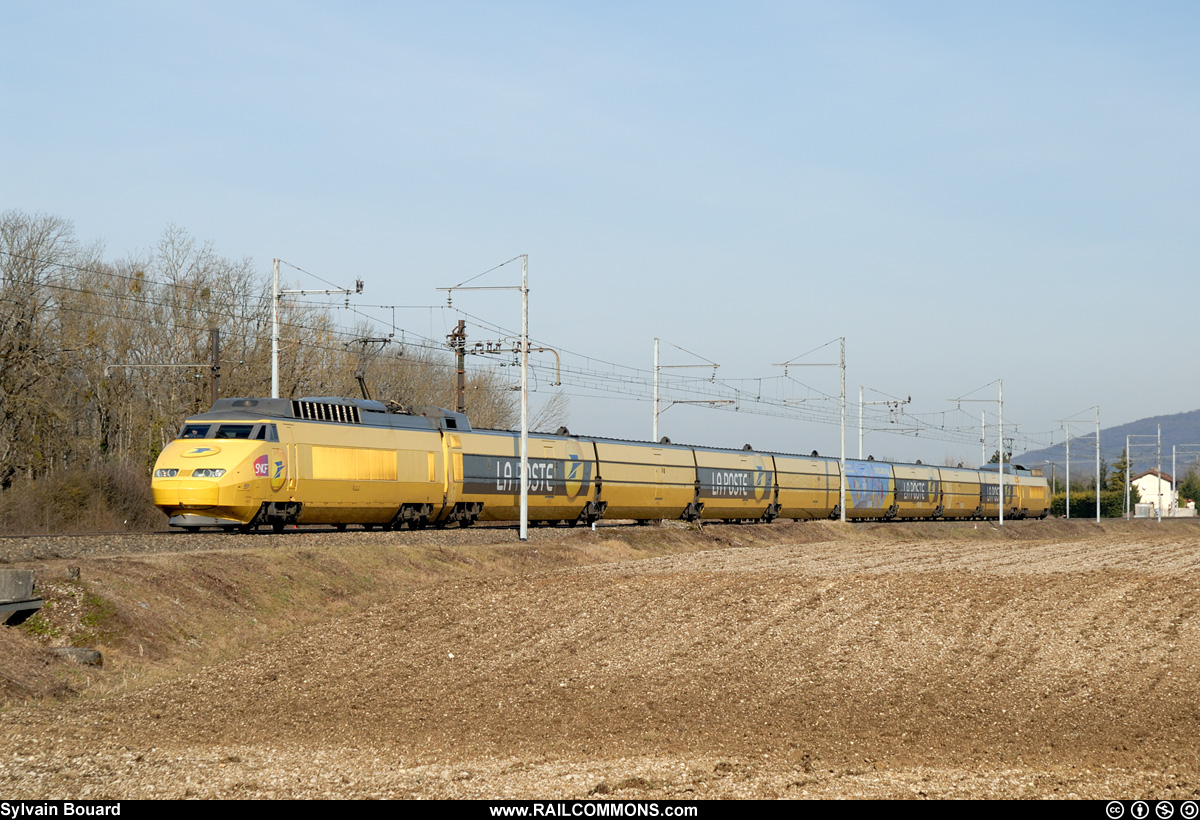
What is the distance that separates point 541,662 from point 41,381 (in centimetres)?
4890

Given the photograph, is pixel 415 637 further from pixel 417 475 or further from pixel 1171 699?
pixel 417 475

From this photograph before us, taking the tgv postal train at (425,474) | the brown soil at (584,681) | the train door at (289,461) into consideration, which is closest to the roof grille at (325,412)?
the tgv postal train at (425,474)

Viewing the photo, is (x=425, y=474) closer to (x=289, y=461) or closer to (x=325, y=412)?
(x=325, y=412)

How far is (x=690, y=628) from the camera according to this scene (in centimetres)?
2239

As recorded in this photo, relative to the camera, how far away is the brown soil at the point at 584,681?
12023mm

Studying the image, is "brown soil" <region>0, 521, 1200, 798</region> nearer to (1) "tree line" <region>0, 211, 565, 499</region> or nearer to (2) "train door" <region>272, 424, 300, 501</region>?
(2) "train door" <region>272, 424, 300, 501</region>

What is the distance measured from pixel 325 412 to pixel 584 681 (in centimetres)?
2112

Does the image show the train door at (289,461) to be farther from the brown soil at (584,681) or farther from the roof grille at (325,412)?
the brown soil at (584,681)

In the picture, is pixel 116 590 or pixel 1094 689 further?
pixel 116 590

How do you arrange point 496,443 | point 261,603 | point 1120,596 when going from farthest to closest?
point 496,443 → point 1120,596 → point 261,603

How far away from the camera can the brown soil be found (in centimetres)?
1202

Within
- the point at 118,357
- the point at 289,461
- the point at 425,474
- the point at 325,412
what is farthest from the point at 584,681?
the point at 118,357
